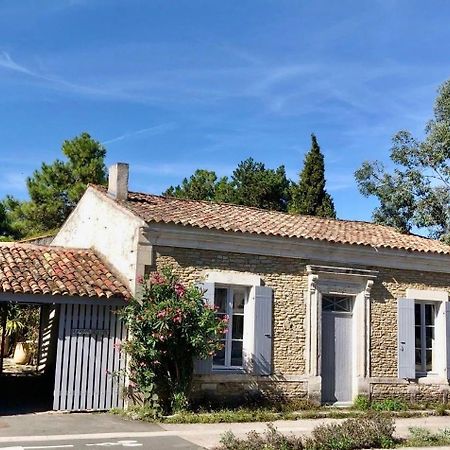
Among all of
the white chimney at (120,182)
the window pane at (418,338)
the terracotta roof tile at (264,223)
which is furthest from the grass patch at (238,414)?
the white chimney at (120,182)

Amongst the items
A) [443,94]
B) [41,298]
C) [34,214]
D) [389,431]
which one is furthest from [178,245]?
[34,214]

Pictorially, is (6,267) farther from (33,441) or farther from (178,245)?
(33,441)

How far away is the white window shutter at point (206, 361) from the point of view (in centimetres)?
1195

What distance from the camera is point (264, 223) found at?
1417 centimetres

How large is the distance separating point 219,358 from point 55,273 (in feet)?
12.3

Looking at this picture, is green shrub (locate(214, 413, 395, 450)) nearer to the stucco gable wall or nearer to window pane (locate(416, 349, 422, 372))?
the stucco gable wall

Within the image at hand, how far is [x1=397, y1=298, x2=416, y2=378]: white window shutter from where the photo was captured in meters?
14.1

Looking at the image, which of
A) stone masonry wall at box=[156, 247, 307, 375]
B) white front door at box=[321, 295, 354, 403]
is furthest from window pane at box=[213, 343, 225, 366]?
white front door at box=[321, 295, 354, 403]

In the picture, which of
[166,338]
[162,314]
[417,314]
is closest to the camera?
[162,314]

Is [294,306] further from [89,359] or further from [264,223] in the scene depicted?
[89,359]

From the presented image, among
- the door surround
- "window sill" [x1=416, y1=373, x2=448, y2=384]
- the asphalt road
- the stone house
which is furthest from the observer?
"window sill" [x1=416, y1=373, x2=448, y2=384]

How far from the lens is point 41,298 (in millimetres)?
11031

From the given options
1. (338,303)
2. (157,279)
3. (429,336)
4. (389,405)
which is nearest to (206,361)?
(157,279)

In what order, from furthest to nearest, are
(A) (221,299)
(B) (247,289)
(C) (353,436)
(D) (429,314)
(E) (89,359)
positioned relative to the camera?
(D) (429,314) < (B) (247,289) < (A) (221,299) < (E) (89,359) < (C) (353,436)
